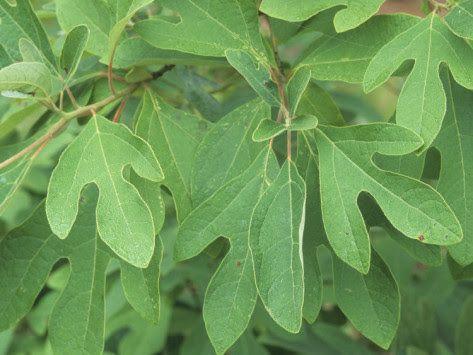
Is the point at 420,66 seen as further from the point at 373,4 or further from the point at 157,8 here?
the point at 157,8

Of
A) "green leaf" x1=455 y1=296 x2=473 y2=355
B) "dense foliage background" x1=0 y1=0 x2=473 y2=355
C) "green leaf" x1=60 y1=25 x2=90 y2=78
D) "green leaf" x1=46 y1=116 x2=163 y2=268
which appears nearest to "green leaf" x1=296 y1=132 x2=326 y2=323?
"dense foliage background" x1=0 y1=0 x2=473 y2=355

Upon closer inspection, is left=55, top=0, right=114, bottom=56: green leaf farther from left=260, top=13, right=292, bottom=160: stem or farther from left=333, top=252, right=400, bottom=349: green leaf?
left=333, top=252, right=400, bottom=349: green leaf

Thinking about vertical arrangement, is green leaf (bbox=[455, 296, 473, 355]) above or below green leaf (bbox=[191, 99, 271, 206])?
below

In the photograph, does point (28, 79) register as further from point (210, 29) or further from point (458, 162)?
point (458, 162)

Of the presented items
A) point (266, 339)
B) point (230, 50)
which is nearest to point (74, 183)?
point (230, 50)

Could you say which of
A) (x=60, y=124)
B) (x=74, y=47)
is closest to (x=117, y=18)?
(x=74, y=47)

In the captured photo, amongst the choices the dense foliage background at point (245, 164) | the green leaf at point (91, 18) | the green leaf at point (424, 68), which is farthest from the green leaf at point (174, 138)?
the green leaf at point (424, 68)

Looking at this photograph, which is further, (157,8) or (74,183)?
(157,8)

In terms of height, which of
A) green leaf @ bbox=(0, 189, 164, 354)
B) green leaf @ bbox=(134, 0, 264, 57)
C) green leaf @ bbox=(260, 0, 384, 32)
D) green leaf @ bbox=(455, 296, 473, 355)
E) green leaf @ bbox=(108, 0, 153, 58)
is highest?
green leaf @ bbox=(108, 0, 153, 58)
